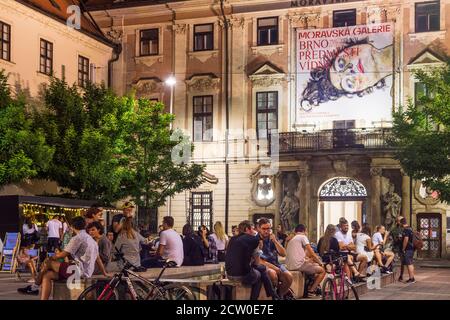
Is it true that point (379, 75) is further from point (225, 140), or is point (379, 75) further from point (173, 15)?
point (173, 15)

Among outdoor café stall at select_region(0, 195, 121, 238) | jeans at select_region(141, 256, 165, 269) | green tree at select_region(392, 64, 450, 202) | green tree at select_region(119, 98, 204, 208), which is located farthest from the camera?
green tree at select_region(119, 98, 204, 208)

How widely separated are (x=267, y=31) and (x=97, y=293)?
108 ft

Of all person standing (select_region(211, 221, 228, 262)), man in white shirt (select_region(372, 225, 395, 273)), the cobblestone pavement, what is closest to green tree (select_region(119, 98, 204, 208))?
person standing (select_region(211, 221, 228, 262))

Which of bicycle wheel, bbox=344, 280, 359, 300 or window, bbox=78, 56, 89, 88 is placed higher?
window, bbox=78, 56, 89, 88

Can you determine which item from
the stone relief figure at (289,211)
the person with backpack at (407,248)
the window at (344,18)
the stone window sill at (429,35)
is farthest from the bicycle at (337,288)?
the window at (344,18)

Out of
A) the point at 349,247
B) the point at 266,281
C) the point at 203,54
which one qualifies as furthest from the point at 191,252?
the point at 203,54

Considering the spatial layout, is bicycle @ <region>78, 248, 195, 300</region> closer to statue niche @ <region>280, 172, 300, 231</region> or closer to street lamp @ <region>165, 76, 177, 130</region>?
statue niche @ <region>280, 172, 300, 231</region>

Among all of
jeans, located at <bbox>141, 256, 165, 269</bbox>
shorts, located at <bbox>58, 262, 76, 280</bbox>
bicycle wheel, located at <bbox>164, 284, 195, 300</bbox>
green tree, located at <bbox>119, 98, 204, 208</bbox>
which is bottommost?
jeans, located at <bbox>141, 256, 165, 269</bbox>

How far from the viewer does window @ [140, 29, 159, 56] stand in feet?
155

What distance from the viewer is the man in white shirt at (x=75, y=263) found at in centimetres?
1505

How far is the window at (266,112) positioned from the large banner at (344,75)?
126 centimetres

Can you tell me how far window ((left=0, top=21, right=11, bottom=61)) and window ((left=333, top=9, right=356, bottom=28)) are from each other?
51.2 ft

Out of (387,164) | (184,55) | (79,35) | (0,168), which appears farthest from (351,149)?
(0,168)

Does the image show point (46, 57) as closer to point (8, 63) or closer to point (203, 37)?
point (8, 63)
